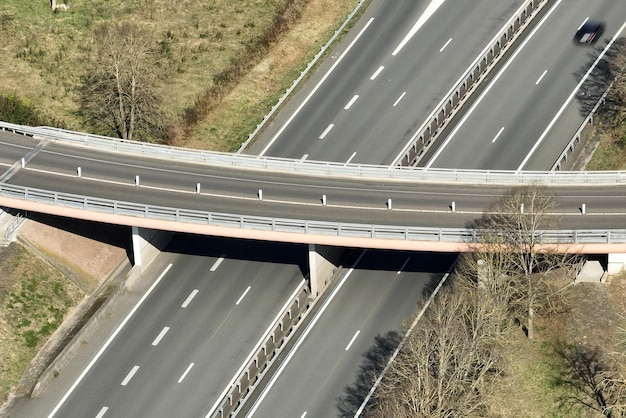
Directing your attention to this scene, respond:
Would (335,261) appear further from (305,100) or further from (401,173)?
(305,100)

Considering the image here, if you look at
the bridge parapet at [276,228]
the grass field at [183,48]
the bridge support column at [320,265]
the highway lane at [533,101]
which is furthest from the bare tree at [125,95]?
the highway lane at [533,101]

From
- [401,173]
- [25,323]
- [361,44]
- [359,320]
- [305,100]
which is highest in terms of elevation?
Answer: [361,44]

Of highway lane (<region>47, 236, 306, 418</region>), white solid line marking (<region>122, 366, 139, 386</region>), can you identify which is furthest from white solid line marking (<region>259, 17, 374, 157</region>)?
white solid line marking (<region>122, 366, 139, 386</region>)

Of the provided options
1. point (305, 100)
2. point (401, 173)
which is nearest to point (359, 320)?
point (401, 173)

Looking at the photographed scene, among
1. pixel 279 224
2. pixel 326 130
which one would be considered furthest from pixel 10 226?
pixel 326 130

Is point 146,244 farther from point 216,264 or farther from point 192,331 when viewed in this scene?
point 192,331

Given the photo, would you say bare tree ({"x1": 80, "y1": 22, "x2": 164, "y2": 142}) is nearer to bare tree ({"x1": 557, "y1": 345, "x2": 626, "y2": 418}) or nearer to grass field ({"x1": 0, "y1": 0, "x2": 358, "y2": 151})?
grass field ({"x1": 0, "y1": 0, "x2": 358, "y2": 151})
